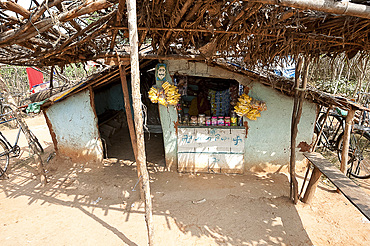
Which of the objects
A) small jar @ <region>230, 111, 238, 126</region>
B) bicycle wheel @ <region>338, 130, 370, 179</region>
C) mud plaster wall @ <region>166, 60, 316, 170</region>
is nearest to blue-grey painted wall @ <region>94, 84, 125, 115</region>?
mud plaster wall @ <region>166, 60, 316, 170</region>

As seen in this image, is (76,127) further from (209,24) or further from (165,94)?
(209,24)

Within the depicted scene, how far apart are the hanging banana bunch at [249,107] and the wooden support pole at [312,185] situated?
5.46 feet

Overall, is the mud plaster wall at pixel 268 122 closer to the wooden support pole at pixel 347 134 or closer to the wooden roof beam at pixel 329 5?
the wooden support pole at pixel 347 134

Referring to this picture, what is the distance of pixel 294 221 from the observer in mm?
3537

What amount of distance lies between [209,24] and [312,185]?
350 cm

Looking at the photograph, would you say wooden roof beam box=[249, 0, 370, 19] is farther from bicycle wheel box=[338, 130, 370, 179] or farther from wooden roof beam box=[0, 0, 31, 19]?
bicycle wheel box=[338, 130, 370, 179]

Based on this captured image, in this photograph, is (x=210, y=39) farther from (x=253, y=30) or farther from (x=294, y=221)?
(x=294, y=221)

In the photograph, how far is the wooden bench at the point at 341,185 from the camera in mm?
2496

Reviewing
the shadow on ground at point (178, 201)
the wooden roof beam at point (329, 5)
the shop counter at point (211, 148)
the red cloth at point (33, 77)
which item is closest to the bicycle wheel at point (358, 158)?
the shadow on ground at point (178, 201)

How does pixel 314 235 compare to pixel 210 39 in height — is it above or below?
below

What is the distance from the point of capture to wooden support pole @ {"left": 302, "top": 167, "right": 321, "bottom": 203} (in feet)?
11.8

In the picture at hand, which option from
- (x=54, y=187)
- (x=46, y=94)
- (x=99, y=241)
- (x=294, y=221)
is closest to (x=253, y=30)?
(x=294, y=221)

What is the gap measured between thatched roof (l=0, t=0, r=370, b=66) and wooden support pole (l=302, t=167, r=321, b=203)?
2166 mm

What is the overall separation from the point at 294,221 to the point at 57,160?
20.9 ft
